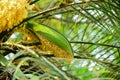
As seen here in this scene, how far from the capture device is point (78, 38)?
2080mm

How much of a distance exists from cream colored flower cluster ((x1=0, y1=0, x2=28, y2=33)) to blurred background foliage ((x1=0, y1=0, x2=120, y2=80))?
0.07 m

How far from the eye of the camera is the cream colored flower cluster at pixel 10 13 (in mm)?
1249

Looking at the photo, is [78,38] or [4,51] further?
[78,38]

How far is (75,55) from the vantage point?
163 centimetres

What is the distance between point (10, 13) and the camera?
1.25 meters

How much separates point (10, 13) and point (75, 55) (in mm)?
460

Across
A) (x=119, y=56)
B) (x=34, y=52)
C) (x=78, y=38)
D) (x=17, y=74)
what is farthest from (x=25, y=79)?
(x=78, y=38)

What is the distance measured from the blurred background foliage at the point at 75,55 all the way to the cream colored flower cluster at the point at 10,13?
0.07m

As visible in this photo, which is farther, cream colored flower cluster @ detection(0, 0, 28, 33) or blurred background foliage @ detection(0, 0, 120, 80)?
cream colored flower cluster @ detection(0, 0, 28, 33)

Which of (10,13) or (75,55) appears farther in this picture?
(75,55)

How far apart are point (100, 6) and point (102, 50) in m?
0.44

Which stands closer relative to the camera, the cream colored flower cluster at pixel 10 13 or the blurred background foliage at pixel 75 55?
the blurred background foliage at pixel 75 55

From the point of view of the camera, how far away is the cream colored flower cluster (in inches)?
49.2

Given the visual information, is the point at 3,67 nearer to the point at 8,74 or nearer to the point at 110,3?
the point at 8,74
